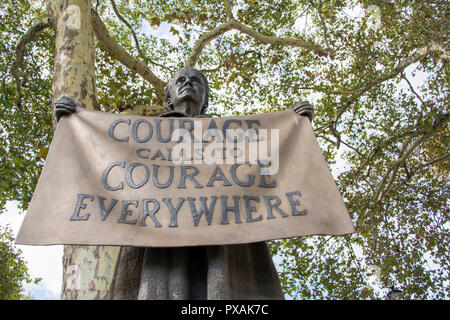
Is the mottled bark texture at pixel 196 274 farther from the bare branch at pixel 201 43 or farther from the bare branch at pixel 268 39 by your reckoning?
the bare branch at pixel 268 39

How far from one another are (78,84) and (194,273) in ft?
8.40

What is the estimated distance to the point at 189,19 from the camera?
28.6ft

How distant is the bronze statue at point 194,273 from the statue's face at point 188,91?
818mm

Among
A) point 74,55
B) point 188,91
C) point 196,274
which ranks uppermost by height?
point 74,55

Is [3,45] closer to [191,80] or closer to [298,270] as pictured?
[191,80]

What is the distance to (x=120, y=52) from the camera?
20.5ft

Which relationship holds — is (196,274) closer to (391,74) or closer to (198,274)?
(198,274)

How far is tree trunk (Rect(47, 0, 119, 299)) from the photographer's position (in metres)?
3.09

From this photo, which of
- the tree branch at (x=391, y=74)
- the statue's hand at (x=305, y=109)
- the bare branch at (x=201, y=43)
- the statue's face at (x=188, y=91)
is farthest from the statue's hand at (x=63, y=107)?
the tree branch at (x=391, y=74)

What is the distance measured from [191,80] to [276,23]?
7.22m

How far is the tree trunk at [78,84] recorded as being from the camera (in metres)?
3.09

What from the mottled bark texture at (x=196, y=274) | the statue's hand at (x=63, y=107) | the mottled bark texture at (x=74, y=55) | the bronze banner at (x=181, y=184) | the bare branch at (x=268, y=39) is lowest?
the mottled bark texture at (x=196, y=274)

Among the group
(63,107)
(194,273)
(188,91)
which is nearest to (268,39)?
(188,91)

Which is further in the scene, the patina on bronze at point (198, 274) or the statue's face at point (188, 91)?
the statue's face at point (188, 91)
